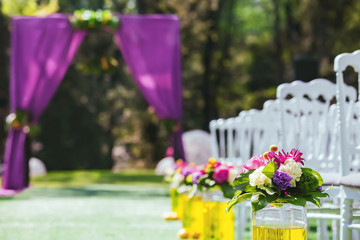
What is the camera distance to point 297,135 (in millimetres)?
3350

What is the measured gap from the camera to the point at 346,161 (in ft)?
8.55

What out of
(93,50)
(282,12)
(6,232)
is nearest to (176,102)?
(6,232)

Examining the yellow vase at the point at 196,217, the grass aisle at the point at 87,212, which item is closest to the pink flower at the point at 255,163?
the yellow vase at the point at 196,217

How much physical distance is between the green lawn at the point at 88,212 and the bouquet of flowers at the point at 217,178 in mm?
953

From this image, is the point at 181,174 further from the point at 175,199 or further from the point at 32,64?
the point at 32,64

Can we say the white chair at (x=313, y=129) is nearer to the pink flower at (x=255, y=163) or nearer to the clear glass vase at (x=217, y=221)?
the clear glass vase at (x=217, y=221)

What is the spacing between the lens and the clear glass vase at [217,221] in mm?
3562

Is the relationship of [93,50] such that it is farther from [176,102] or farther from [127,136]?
[176,102]

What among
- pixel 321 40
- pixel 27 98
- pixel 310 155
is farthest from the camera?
pixel 321 40

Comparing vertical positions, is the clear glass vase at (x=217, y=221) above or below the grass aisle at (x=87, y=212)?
above

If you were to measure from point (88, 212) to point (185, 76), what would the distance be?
13025mm

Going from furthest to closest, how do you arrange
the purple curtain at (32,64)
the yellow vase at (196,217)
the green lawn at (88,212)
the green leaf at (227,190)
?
the purple curtain at (32,64) → the green lawn at (88,212) → the yellow vase at (196,217) → the green leaf at (227,190)

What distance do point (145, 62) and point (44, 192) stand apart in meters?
2.35

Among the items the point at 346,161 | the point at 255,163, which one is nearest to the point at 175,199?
the point at 346,161
